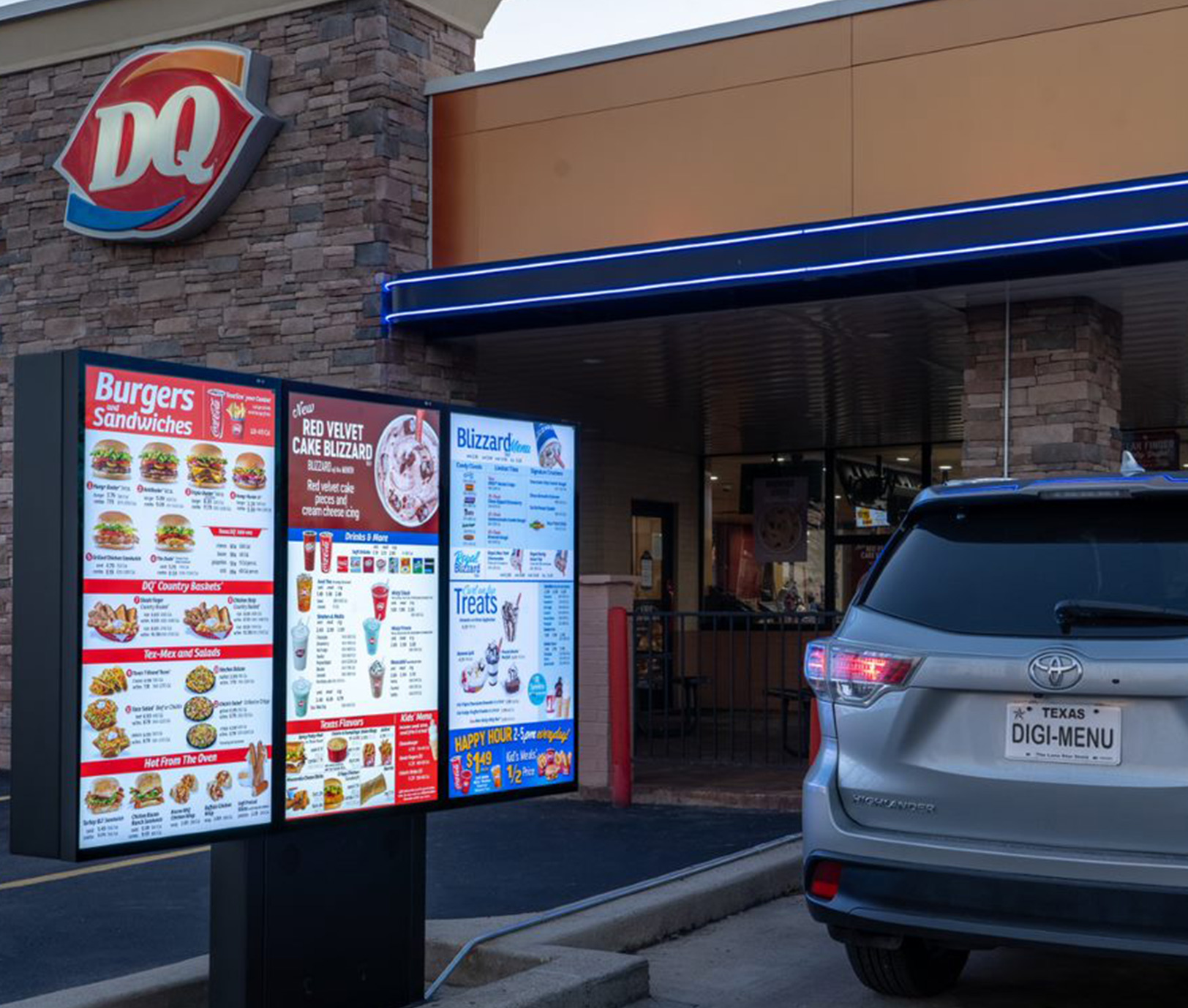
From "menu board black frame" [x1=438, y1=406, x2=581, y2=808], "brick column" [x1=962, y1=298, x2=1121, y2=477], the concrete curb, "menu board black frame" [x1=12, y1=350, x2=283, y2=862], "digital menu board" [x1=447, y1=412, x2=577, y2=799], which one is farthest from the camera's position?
"brick column" [x1=962, y1=298, x2=1121, y2=477]

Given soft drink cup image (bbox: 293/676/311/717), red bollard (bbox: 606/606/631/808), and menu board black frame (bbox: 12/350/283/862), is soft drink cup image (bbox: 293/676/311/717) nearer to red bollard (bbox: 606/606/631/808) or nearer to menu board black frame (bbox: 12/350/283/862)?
menu board black frame (bbox: 12/350/283/862)

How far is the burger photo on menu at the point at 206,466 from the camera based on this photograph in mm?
4758

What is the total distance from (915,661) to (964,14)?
6292mm

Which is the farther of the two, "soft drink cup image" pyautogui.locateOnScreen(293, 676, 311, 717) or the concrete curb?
the concrete curb

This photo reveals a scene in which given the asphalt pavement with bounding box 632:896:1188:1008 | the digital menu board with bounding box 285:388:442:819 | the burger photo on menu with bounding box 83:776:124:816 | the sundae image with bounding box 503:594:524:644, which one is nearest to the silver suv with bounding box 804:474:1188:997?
the asphalt pavement with bounding box 632:896:1188:1008

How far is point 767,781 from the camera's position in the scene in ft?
36.8

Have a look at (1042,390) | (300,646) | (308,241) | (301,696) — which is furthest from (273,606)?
(308,241)

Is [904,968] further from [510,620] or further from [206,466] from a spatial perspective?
[206,466]

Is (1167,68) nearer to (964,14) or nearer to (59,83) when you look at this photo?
(964,14)

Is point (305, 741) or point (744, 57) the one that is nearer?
point (305, 741)

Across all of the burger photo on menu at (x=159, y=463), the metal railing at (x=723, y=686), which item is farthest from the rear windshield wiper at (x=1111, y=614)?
the metal railing at (x=723, y=686)

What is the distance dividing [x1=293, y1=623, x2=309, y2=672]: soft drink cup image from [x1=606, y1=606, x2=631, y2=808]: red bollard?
19.0ft

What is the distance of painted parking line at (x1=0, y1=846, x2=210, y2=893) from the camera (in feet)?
26.3

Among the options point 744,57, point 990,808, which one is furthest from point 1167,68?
point 990,808
